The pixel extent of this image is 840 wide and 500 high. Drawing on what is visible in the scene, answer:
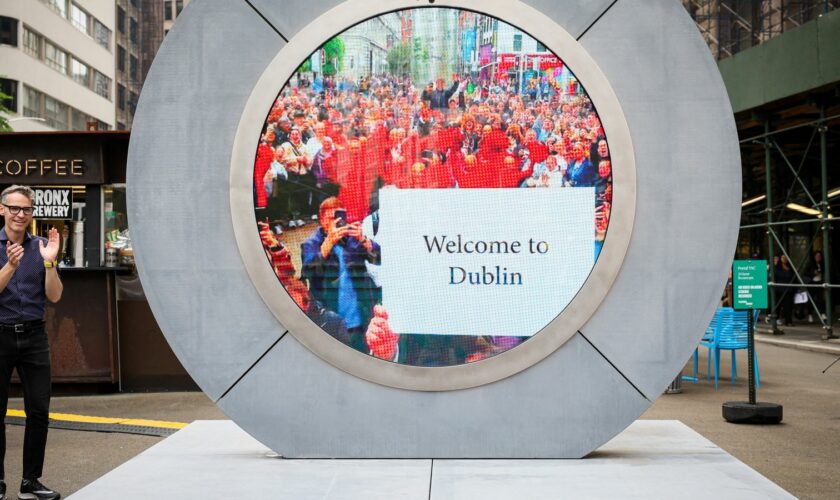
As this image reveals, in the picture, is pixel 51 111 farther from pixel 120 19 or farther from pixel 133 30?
pixel 133 30

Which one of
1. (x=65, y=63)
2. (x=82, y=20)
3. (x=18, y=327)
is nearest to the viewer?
(x=18, y=327)

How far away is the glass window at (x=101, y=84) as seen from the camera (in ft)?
177

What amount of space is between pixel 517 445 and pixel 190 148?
105 inches

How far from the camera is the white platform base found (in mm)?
4555

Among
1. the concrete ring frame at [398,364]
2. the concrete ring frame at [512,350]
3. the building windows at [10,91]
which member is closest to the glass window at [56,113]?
the building windows at [10,91]

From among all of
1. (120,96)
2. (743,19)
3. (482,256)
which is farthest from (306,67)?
(120,96)

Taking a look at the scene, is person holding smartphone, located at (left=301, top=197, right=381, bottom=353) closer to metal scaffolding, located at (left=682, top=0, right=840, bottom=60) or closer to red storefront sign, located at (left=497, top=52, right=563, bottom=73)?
red storefront sign, located at (left=497, top=52, right=563, bottom=73)

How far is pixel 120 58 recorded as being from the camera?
61.8 metres

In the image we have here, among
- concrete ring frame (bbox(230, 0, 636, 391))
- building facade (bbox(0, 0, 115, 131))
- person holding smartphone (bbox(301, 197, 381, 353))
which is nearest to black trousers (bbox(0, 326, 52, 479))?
concrete ring frame (bbox(230, 0, 636, 391))

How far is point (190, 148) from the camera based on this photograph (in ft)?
17.4

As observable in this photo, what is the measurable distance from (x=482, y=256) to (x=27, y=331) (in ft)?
9.08

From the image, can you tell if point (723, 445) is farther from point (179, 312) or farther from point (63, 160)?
point (63, 160)

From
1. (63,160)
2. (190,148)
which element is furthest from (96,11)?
(190,148)

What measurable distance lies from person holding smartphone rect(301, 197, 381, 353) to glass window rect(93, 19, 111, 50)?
176ft
